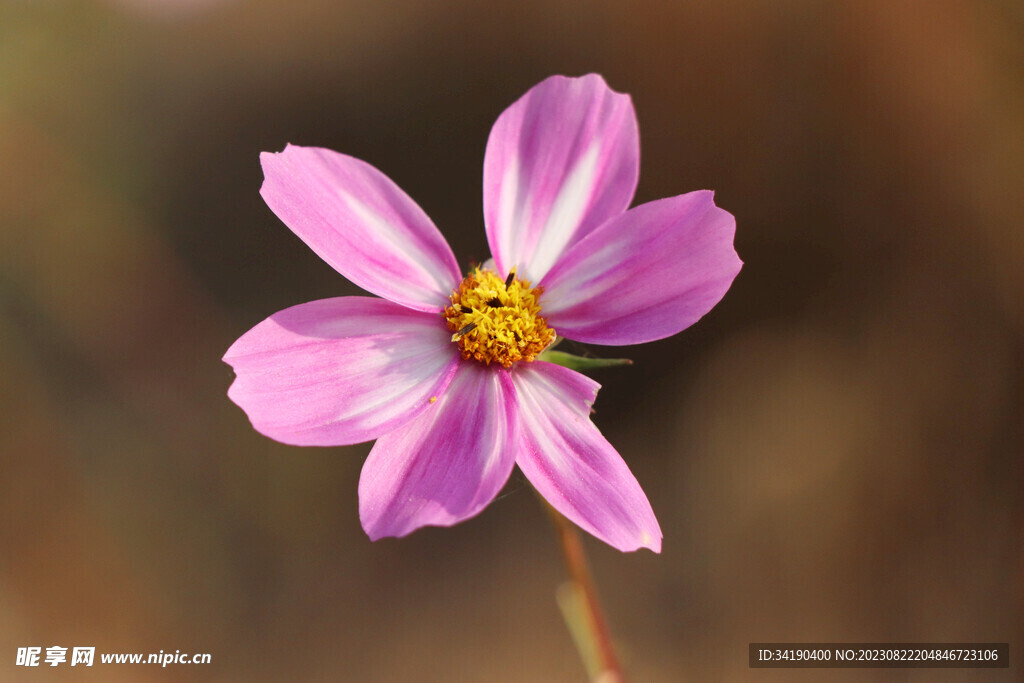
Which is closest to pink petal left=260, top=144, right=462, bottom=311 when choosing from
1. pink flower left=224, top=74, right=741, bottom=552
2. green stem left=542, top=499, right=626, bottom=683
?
pink flower left=224, top=74, right=741, bottom=552

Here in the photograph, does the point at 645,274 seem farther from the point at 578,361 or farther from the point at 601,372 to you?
the point at 601,372

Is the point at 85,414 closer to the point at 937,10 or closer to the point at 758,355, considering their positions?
the point at 758,355

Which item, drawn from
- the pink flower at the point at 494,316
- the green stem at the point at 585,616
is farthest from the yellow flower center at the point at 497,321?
the green stem at the point at 585,616

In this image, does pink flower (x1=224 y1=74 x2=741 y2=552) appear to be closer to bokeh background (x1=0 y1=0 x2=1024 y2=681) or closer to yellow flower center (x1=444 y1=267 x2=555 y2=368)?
yellow flower center (x1=444 y1=267 x2=555 y2=368)

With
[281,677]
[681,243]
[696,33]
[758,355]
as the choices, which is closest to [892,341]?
[758,355]

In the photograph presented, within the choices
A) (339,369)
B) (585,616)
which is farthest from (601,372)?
(339,369)
